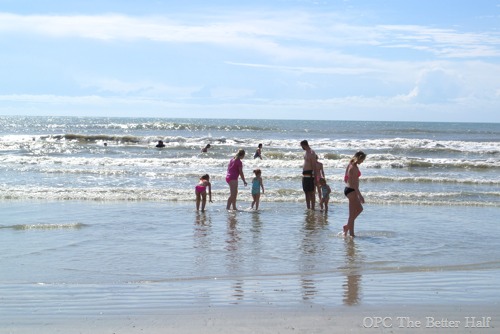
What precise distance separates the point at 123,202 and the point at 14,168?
1188cm

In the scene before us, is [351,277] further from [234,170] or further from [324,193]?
[234,170]

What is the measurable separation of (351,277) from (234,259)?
1.99 meters

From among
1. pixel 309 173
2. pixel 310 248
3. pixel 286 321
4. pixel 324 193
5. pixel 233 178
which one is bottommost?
pixel 310 248

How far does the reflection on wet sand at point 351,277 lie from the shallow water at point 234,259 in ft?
0.11

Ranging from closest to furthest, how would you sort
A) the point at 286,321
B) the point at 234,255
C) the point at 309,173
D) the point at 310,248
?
the point at 286,321 < the point at 234,255 < the point at 310,248 < the point at 309,173

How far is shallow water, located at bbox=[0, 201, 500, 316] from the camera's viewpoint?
6691mm

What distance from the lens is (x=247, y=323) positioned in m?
5.65

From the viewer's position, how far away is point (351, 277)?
25.6 ft

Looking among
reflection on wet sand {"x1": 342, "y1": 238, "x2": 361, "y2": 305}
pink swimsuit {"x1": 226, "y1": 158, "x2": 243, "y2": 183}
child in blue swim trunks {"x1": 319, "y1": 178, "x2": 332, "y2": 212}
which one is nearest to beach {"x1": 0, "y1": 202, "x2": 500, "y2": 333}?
reflection on wet sand {"x1": 342, "y1": 238, "x2": 361, "y2": 305}

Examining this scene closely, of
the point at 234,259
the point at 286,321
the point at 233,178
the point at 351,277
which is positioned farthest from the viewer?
the point at 233,178

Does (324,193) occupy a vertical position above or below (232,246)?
above

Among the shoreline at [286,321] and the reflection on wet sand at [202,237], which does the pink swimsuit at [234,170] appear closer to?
the reflection on wet sand at [202,237]

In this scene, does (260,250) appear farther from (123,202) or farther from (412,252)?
(123,202)

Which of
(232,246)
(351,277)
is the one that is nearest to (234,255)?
(232,246)
